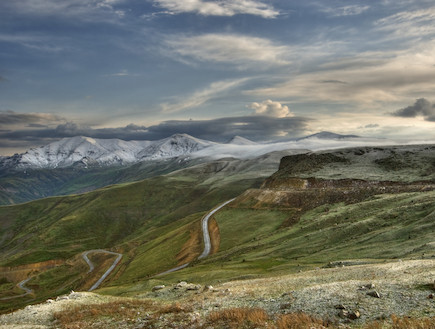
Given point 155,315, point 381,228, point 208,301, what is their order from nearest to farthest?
point 155,315
point 208,301
point 381,228

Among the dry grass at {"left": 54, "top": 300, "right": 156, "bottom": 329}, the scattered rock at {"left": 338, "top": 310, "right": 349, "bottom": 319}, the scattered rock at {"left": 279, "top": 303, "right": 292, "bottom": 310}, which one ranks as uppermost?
the scattered rock at {"left": 338, "top": 310, "right": 349, "bottom": 319}

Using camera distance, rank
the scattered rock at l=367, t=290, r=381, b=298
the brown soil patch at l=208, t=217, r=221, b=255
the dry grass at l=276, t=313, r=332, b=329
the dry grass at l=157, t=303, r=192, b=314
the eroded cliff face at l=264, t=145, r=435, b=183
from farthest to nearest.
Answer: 1. the eroded cliff face at l=264, t=145, r=435, b=183
2. the brown soil patch at l=208, t=217, r=221, b=255
3. the dry grass at l=157, t=303, r=192, b=314
4. the scattered rock at l=367, t=290, r=381, b=298
5. the dry grass at l=276, t=313, r=332, b=329

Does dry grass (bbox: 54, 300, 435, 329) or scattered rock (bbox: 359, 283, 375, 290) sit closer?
dry grass (bbox: 54, 300, 435, 329)

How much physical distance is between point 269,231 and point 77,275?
105449 millimetres

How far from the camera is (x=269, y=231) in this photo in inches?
4085

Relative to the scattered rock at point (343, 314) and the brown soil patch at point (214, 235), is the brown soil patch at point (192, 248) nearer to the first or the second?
the brown soil patch at point (214, 235)

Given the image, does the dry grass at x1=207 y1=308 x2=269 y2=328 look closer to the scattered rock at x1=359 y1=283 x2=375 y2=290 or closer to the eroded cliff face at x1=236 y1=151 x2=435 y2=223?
the scattered rock at x1=359 y1=283 x2=375 y2=290

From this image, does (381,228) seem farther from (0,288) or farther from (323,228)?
(0,288)

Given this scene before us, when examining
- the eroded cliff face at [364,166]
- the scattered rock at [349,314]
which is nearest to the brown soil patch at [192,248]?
the eroded cliff face at [364,166]

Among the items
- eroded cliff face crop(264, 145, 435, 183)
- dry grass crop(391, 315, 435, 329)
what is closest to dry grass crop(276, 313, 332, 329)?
dry grass crop(391, 315, 435, 329)

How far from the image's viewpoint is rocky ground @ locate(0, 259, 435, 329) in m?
22.6

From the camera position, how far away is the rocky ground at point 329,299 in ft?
74.1

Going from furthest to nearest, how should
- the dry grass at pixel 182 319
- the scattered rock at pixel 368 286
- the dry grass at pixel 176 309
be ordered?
the dry grass at pixel 176 309, the scattered rock at pixel 368 286, the dry grass at pixel 182 319

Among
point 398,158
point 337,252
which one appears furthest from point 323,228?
point 398,158
